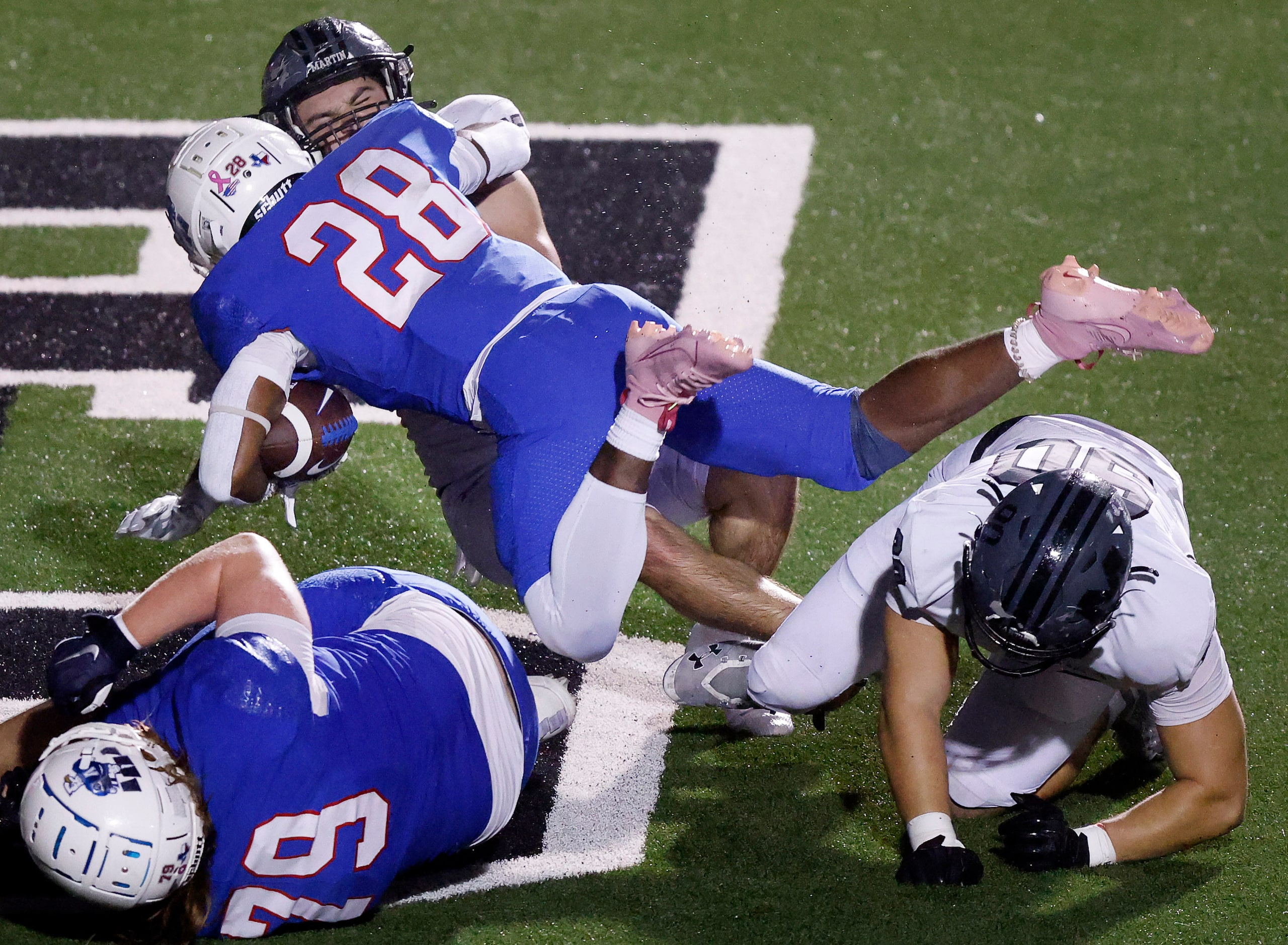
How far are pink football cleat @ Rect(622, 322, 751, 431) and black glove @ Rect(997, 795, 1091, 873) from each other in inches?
40.1

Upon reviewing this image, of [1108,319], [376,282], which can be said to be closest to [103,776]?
[376,282]

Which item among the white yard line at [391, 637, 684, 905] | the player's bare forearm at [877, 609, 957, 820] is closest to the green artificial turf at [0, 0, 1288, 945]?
the white yard line at [391, 637, 684, 905]

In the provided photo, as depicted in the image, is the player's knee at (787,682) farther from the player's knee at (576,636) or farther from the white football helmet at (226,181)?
the white football helmet at (226,181)

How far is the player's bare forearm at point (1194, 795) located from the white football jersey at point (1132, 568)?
1.8 inches

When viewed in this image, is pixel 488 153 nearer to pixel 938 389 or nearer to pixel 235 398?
pixel 235 398

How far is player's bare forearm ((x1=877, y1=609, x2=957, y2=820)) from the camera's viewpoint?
8.90 feet

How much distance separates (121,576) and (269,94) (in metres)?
1.29

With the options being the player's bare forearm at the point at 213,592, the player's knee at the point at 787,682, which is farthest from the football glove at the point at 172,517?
the player's knee at the point at 787,682

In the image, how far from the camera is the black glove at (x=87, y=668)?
2588mm

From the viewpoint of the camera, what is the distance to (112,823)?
7.48 feet

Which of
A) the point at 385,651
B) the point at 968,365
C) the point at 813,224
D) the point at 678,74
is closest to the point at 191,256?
the point at 385,651

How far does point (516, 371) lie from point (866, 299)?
201 cm

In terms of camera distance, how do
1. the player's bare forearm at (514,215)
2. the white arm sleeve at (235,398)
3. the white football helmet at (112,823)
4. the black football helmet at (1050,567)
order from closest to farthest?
the white football helmet at (112,823) < the black football helmet at (1050,567) < the white arm sleeve at (235,398) < the player's bare forearm at (514,215)

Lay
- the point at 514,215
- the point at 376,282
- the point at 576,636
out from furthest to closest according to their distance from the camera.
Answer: the point at 514,215
the point at 376,282
the point at 576,636
